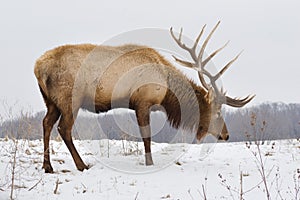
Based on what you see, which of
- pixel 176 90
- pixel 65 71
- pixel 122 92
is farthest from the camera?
pixel 176 90

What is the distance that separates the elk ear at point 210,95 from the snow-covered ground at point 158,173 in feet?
3.50

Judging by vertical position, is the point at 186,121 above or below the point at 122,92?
below

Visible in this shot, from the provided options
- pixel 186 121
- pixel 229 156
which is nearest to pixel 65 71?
pixel 186 121

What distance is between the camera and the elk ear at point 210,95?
7541 millimetres

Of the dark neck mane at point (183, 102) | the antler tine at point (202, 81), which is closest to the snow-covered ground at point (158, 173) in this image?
the dark neck mane at point (183, 102)

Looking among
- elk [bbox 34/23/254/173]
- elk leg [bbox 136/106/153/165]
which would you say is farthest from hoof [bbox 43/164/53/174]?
elk leg [bbox 136/106/153/165]

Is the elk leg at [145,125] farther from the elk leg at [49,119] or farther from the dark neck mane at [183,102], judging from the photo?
the elk leg at [49,119]

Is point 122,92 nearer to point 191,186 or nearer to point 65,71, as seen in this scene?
point 65,71

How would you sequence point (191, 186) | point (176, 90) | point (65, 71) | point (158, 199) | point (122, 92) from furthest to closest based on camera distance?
point (176, 90) → point (122, 92) → point (65, 71) → point (191, 186) → point (158, 199)

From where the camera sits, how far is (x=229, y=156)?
7.74 m

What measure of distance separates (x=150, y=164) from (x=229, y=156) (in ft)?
5.78

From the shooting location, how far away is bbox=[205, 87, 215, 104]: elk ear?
297 inches

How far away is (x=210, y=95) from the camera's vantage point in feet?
24.9

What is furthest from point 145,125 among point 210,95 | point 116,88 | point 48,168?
point 48,168
